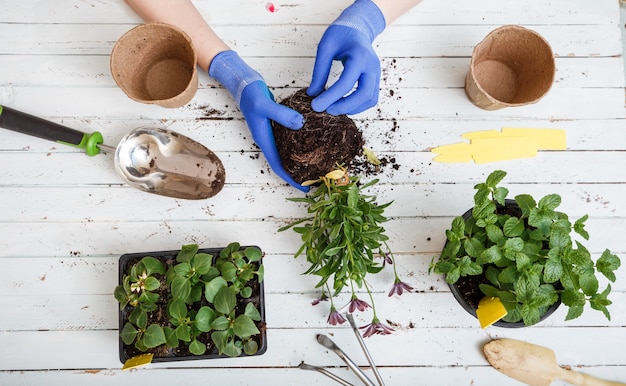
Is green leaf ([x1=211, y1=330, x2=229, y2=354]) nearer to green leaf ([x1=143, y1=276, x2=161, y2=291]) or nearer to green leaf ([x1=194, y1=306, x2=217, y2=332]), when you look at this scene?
green leaf ([x1=194, y1=306, x2=217, y2=332])

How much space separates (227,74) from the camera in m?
1.10

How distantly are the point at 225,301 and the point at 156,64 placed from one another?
641mm

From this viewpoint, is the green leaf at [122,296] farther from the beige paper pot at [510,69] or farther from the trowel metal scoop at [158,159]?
the beige paper pot at [510,69]

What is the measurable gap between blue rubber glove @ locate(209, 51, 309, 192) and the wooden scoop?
60 cm

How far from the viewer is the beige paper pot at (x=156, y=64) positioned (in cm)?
104

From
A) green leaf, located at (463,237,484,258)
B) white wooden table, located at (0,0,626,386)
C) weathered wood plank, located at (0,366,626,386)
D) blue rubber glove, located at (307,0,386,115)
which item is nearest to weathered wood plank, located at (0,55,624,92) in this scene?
white wooden table, located at (0,0,626,386)

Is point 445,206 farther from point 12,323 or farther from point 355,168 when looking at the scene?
point 12,323

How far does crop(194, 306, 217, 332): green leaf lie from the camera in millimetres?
900

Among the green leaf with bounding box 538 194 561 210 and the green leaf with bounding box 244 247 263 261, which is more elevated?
the green leaf with bounding box 538 194 561 210

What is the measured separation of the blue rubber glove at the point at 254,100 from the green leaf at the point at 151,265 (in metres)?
0.34

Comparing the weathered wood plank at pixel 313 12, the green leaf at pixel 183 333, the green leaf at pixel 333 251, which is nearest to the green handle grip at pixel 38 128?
the weathered wood plank at pixel 313 12

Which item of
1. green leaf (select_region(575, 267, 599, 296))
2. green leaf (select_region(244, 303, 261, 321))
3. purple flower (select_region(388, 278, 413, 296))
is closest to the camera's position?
green leaf (select_region(575, 267, 599, 296))

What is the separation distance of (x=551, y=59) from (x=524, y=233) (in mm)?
431

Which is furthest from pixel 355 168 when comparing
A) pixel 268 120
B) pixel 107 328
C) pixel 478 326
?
pixel 107 328
